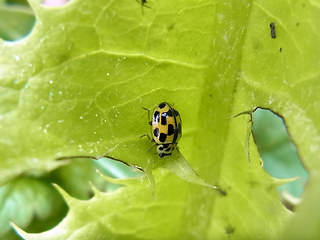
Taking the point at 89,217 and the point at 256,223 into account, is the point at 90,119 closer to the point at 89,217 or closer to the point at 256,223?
the point at 89,217

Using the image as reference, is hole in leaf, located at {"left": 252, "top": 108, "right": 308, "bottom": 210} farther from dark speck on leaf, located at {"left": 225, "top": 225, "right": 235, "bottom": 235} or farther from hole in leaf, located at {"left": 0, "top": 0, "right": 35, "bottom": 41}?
hole in leaf, located at {"left": 0, "top": 0, "right": 35, "bottom": 41}

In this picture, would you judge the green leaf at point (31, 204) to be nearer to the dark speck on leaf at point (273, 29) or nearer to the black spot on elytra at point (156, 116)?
the black spot on elytra at point (156, 116)

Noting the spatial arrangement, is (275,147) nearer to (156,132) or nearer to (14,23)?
(156,132)

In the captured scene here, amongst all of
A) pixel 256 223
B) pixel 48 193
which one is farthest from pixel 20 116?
pixel 48 193

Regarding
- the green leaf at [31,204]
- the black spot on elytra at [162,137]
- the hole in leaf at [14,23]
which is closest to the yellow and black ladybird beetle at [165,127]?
the black spot on elytra at [162,137]

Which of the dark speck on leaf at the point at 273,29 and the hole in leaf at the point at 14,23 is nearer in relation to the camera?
the dark speck on leaf at the point at 273,29

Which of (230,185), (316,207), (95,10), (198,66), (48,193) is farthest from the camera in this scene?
(48,193)

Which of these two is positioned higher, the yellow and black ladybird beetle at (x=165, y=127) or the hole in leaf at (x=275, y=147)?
the hole in leaf at (x=275, y=147)
